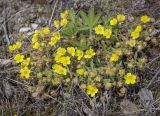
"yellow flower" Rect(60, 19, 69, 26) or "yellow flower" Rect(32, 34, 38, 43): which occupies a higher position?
"yellow flower" Rect(60, 19, 69, 26)

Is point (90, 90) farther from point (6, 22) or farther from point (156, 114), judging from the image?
point (6, 22)

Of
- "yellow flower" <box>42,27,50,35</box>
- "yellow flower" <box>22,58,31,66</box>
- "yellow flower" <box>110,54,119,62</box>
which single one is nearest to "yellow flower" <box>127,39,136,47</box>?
"yellow flower" <box>110,54,119,62</box>

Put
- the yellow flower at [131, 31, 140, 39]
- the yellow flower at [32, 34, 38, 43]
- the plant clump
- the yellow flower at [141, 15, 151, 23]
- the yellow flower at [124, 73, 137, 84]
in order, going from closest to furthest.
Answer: the yellow flower at [124, 73, 137, 84]
the plant clump
the yellow flower at [131, 31, 140, 39]
the yellow flower at [141, 15, 151, 23]
the yellow flower at [32, 34, 38, 43]

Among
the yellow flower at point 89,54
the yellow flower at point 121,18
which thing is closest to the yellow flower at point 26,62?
the yellow flower at point 89,54

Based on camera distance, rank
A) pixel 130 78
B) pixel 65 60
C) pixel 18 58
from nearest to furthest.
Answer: pixel 130 78 < pixel 65 60 < pixel 18 58

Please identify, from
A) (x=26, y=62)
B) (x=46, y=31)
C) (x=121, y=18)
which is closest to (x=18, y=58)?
(x=26, y=62)

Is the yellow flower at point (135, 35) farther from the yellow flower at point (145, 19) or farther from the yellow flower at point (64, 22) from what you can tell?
the yellow flower at point (64, 22)

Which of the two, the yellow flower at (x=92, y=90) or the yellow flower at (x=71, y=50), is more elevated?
the yellow flower at (x=71, y=50)

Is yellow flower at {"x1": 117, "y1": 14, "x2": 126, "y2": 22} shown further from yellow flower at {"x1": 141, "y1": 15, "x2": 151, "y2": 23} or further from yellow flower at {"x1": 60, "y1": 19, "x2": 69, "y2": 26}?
yellow flower at {"x1": 60, "y1": 19, "x2": 69, "y2": 26}

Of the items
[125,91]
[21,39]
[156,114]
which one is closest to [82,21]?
[21,39]

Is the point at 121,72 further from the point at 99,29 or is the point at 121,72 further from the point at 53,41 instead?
the point at 53,41

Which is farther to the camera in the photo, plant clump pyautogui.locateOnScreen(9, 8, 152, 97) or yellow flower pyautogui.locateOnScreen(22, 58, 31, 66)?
yellow flower pyautogui.locateOnScreen(22, 58, 31, 66)
